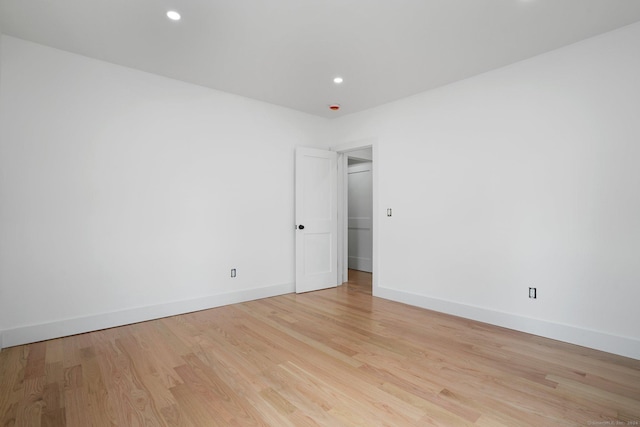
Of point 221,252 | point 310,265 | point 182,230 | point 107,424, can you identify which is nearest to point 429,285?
point 310,265

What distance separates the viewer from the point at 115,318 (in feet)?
10.6

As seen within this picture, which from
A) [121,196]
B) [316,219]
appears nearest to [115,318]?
[121,196]

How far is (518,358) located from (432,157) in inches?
92.5

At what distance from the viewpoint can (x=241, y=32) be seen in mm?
2674

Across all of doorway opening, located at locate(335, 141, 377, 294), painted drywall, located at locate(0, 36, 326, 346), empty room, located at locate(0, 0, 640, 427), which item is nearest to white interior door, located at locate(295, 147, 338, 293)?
painted drywall, located at locate(0, 36, 326, 346)

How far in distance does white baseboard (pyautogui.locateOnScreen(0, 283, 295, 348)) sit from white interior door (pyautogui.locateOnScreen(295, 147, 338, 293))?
762mm

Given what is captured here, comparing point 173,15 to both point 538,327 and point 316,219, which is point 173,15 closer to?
point 316,219

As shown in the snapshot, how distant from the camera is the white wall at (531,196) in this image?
8.61 feet

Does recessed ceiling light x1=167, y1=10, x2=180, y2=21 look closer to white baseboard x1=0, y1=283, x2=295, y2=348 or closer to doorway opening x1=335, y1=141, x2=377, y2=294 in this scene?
white baseboard x1=0, y1=283, x2=295, y2=348

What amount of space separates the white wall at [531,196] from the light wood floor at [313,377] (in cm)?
39

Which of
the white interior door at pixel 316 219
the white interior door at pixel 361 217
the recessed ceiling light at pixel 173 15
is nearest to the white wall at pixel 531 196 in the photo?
the white interior door at pixel 316 219

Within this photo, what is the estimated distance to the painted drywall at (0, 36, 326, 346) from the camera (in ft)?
9.26

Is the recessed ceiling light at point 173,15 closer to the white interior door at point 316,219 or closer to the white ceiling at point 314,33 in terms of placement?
the white ceiling at point 314,33

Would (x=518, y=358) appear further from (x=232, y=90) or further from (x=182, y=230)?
(x=232, y=90)
